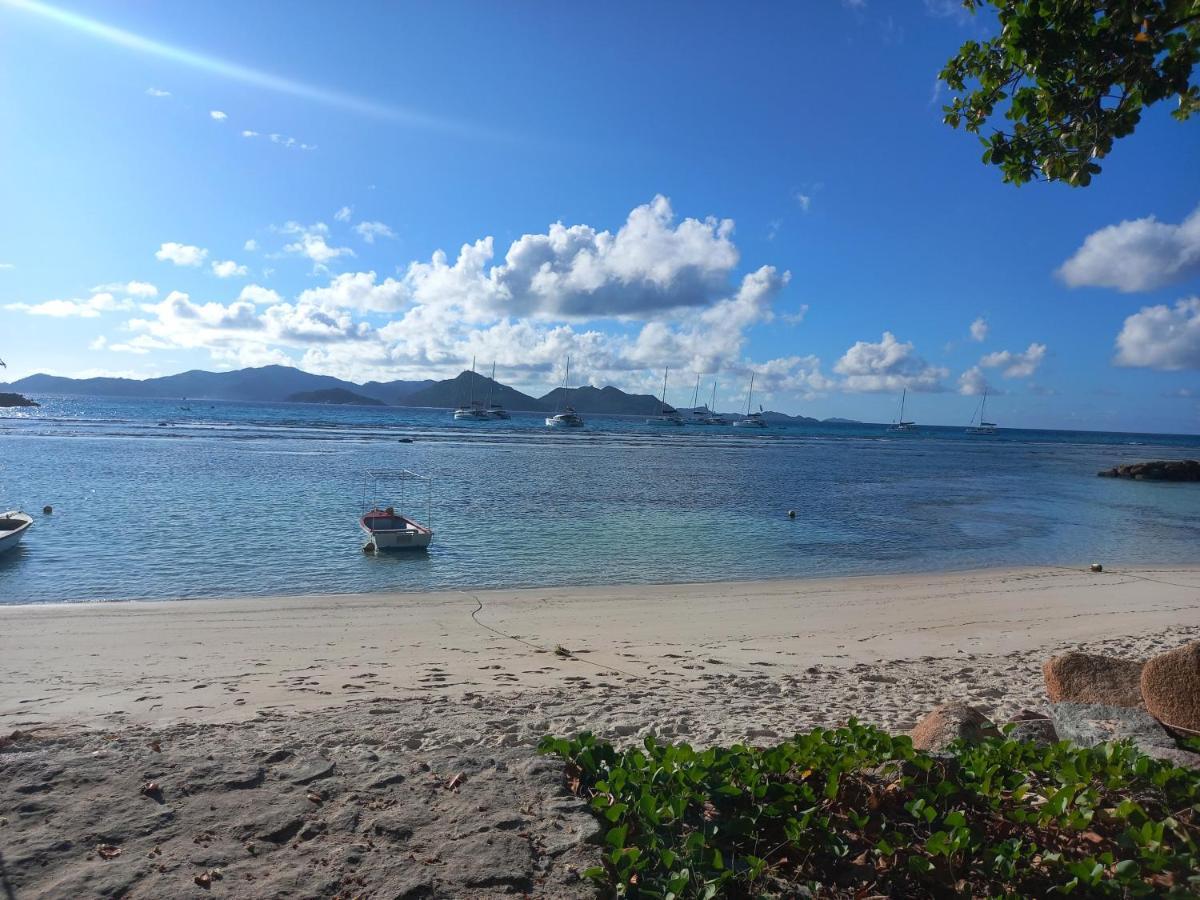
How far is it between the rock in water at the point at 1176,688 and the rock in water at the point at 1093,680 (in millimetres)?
575

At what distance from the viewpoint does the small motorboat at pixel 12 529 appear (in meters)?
16.8

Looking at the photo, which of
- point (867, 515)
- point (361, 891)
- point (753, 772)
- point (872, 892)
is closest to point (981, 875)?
point (872, 892)

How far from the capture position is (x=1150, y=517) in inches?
1307

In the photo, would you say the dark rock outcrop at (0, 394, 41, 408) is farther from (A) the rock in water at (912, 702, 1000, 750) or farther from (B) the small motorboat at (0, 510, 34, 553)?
(A) the rock in water at (912, 702, 1000, 750)

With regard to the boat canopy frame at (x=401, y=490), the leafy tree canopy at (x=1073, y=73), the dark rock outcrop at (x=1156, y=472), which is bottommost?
the boat canopy frame at (x=401, y=490)

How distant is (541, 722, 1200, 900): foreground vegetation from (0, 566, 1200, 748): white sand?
2587 mm

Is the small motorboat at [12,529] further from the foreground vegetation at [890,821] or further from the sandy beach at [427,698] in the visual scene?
the foreground vegetation at [890,821]

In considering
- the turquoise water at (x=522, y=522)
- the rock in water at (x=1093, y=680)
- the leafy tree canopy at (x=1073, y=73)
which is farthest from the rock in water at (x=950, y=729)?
the turquoise water at (x=522, y=522)

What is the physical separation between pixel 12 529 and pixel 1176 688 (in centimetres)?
2187

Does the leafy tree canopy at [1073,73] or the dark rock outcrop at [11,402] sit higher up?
the leafy tree canopy at [1073,73]

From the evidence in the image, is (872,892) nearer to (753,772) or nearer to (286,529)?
(753,772)

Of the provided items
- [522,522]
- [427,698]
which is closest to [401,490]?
[522,522]

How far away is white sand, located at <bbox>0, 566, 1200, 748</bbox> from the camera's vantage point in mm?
7582

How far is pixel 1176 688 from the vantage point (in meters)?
5.60
